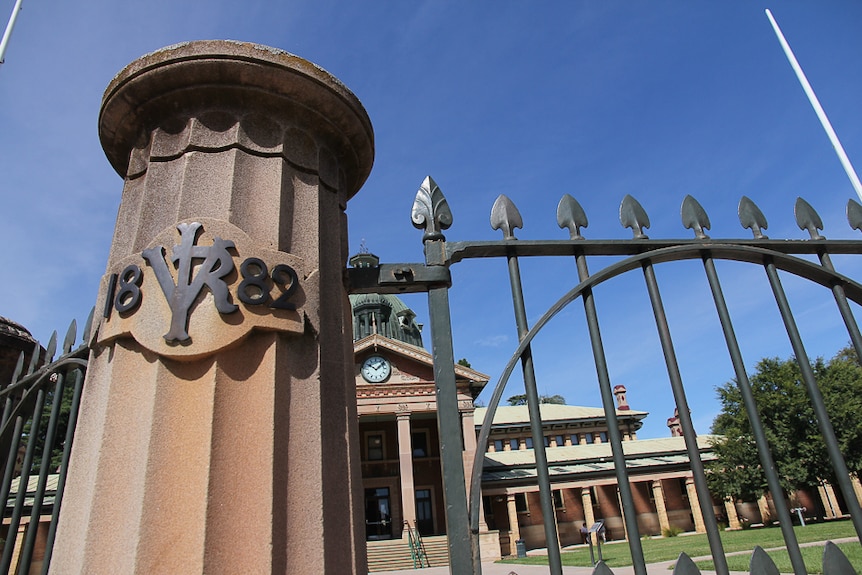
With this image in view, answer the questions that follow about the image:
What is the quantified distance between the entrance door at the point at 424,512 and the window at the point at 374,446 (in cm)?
303

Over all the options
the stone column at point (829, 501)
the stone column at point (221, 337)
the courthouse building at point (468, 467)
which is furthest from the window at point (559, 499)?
the stone column at point (221, 337)

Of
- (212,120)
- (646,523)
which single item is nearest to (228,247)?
(212,120)

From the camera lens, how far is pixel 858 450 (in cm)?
2425

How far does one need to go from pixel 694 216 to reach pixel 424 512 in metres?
32.2

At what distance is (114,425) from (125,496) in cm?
25

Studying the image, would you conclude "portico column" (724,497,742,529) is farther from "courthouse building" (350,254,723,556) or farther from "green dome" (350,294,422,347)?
"green dome" (350,294,422,347)

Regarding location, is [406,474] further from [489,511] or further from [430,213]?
[430,213]

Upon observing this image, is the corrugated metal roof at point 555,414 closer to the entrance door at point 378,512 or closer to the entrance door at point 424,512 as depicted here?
the entrance door at point 424,512

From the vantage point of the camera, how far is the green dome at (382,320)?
37.9 m

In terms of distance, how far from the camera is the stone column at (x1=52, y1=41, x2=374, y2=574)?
178 cm

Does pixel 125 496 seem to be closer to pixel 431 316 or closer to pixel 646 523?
pixel 431 316

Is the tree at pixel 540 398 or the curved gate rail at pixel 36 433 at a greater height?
the tree at pixel 540 398

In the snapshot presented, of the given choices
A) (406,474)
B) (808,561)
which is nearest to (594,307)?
(808,561)

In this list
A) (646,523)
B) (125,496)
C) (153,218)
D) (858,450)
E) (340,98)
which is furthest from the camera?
(646,523)
